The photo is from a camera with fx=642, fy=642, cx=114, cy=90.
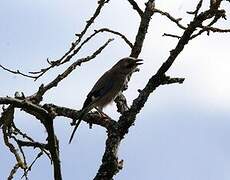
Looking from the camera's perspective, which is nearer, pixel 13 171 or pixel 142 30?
pixel 13 171

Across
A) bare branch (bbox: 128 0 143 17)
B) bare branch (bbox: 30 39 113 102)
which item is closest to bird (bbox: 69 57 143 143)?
bare branch (bbox: 128 0 143 17)

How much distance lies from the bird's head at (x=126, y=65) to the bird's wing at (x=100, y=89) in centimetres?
23

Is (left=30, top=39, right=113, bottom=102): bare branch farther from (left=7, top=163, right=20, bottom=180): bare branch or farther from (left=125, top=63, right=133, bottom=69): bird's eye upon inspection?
(left=125, top=63, right=133, bottom=69): bird's eye

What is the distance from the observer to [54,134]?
15.3 ft

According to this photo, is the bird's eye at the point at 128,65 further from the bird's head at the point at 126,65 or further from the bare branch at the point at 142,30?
the bare branch at the point at 142,30

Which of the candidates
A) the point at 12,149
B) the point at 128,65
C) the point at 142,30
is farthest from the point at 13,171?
the point at 128,65

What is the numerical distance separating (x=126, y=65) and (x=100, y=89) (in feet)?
2.49

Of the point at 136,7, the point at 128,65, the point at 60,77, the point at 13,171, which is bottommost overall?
the point at 13,171

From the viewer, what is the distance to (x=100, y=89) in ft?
30.0

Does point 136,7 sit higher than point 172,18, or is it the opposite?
point 136,7

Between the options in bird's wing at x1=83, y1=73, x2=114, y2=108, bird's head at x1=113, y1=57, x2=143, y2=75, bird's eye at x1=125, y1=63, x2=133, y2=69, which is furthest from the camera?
bird's wing at x1=83, y1=73, x2=114, y2=108

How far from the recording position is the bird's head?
8.08 meters

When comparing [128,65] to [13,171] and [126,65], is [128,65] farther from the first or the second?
[13,171]

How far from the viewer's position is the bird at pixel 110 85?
334 inches
